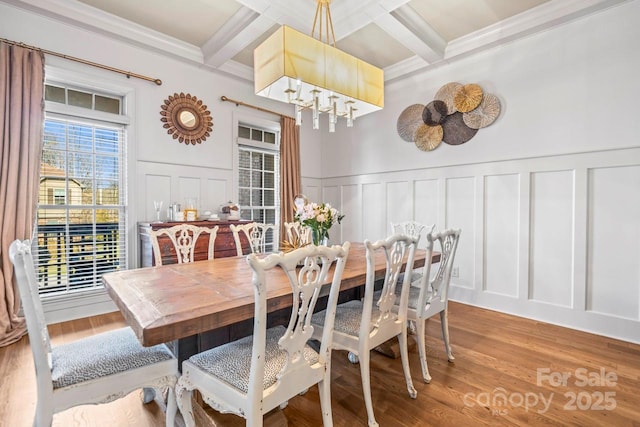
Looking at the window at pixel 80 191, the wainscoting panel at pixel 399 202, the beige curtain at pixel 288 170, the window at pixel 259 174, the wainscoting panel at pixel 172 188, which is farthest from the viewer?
the beige curtain at pixel 288 170

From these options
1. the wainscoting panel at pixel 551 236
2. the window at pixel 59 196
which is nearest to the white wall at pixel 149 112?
the window at pixel 59 196

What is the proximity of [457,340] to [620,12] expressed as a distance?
3268 millimetres

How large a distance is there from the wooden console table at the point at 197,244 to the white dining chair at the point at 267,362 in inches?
82.4

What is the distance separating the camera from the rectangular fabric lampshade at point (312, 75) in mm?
2080

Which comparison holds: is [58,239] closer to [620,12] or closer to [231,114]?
[231,114]

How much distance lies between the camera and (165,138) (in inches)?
144

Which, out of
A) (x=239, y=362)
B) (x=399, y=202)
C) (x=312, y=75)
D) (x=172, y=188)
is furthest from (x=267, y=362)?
(x=399, y=202)

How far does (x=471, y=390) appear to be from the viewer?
195cm

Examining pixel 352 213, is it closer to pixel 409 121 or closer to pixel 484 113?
pixel 409 121

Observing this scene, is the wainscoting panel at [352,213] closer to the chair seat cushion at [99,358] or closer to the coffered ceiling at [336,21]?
the coffered ceiling at [336,21]

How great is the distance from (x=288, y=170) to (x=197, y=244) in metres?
1.88

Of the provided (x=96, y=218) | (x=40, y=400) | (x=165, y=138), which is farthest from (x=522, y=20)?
(x=96, y=218)

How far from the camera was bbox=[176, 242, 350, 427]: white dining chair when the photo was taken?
3.70ft

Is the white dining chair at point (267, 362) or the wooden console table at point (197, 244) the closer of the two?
the white dining chair at point (267, 362)
